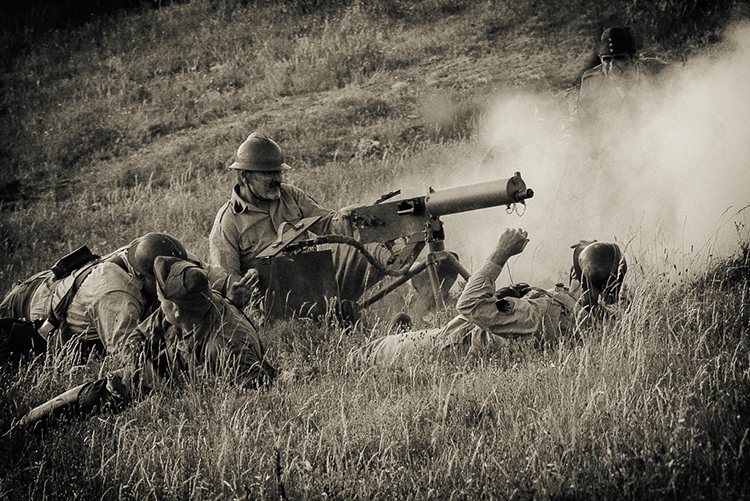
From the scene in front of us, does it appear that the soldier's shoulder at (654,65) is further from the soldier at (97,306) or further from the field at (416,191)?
the soldier at (97,306)

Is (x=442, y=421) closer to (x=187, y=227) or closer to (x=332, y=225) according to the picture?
(x=332, y=225)

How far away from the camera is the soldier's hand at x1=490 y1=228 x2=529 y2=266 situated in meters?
5.37

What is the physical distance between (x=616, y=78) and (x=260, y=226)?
12.2 feet

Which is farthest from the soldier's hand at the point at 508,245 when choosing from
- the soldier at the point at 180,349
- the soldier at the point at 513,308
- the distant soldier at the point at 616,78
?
the distant soldier at the point at 616,78

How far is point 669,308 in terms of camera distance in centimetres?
511

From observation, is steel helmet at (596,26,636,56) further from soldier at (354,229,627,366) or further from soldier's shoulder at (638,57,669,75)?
soldier at (354,229,627,366)

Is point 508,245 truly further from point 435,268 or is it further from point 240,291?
point 240,291

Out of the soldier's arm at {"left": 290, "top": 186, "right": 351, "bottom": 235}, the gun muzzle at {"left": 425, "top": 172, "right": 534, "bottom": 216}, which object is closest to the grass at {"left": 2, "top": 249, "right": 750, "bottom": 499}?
the gun muzzle at {"left": 425, "top": 172, "right": 534, "bottom": 216}

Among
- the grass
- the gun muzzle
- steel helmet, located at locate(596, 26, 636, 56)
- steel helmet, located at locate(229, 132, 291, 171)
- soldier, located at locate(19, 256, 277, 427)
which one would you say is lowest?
the grass

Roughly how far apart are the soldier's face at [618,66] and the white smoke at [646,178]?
0.24 meters

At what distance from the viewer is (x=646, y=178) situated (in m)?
8.25

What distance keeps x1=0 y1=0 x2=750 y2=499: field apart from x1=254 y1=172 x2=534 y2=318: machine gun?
39 cm

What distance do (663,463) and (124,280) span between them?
399cm

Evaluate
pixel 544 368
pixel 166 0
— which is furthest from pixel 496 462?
pixel 166 0
